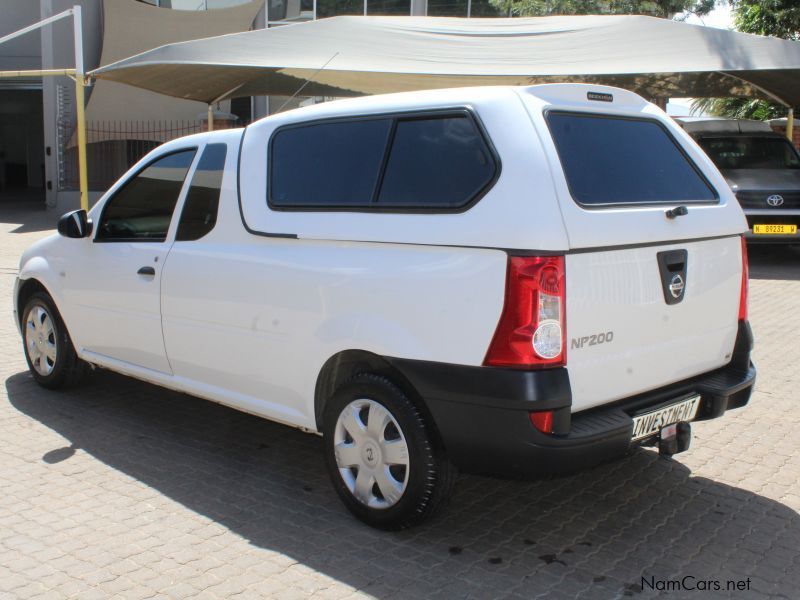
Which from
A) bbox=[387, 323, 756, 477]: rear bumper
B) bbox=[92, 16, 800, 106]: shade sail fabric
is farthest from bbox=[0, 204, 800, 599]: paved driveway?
bbox=[92, 16, 800, 106]: shade sail fabric

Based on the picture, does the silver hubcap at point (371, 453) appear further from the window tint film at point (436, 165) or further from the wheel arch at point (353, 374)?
the window tint film at point (436, 165)

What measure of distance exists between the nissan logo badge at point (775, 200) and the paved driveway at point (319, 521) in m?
7.31

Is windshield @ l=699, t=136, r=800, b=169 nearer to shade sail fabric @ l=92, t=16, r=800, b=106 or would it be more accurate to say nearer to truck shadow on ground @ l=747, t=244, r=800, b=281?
shade sail fabric @ l=92, t=16, r=800, b=106

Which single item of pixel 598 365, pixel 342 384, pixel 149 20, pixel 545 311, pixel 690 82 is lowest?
pixel 342 384

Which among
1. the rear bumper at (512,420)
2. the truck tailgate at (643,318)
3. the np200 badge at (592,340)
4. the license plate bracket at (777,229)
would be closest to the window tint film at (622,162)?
the truck tailgate at (643,318)

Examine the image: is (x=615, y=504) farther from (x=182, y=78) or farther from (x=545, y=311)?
(x=182, y=78)

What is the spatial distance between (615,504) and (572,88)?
80.0 inches

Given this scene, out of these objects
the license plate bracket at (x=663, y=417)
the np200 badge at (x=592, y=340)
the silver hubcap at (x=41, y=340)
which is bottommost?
the silver hubcap at (x=41, y=340)

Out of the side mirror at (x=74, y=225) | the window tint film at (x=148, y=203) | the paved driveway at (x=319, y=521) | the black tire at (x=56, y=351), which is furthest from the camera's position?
the black tire at (x=56, y=351)

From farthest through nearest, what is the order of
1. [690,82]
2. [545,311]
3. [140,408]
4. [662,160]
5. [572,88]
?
[690,82]
[140,408]
[662,160]
[572,88]
[545,311]

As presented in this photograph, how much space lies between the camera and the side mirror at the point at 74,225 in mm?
5234

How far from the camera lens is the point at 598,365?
339 centimetres

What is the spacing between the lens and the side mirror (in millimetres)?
5234

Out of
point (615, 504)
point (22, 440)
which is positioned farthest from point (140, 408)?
point (615, 504)
